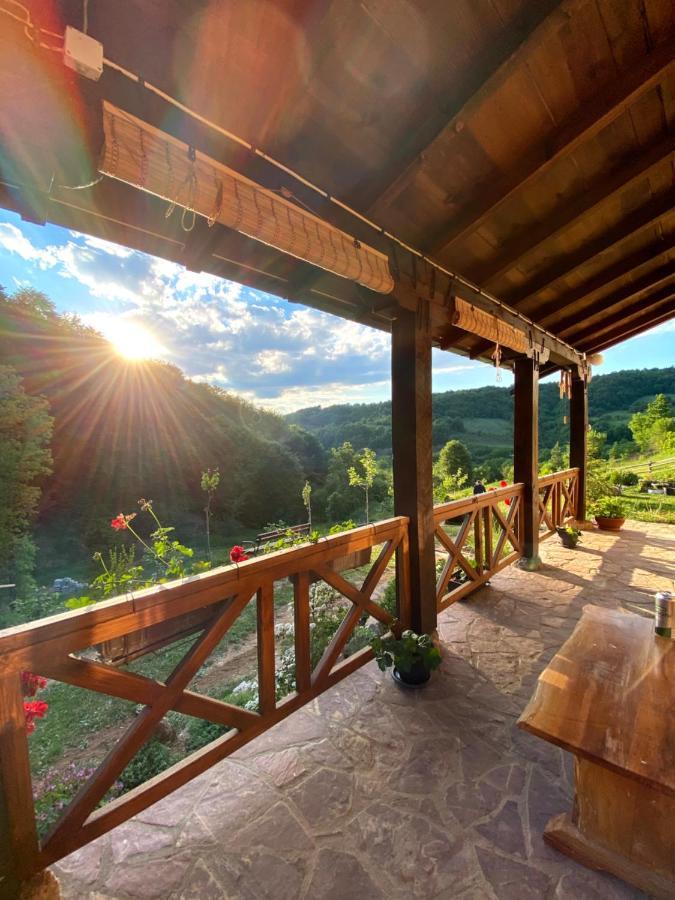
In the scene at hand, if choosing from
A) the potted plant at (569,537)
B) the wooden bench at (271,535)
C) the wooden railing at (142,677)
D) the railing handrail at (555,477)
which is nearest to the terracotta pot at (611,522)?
the railing handrail at (555,477)

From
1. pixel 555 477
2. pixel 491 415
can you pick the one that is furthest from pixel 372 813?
pixel 491 415

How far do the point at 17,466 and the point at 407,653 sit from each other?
6.90 m

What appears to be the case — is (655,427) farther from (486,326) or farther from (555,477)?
(486,326)

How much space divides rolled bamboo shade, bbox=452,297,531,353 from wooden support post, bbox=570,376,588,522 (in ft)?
9.44

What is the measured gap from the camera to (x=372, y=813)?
145 centimetres

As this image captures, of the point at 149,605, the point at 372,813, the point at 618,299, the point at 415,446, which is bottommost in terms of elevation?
the point at 372,813

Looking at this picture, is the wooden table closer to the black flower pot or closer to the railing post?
the black flower pot

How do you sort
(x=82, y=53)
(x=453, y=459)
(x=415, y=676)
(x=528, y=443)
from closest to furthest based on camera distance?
(x=82, y=53) < (x=415, y=676) < (x=528, y=443) < (x=453, y=459)

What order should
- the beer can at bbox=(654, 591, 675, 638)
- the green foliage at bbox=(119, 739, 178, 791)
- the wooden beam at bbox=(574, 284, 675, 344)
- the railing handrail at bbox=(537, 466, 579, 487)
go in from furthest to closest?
the railing handrail at bbox=(537, 466, 579, 487)
the wooden beam at bbox=(574, 284, 675, 344)
the green foliage at bbox=(119, 739, 178, 791)
the beer can at bbox=(654, 591, 675, 638)

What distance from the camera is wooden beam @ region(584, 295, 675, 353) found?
14.7ft

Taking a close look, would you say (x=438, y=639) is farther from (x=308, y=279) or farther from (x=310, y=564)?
(x=308, y=279)

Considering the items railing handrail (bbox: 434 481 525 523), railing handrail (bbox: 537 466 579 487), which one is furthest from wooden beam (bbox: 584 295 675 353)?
railing handrail (bbox: 434 481 525 523)

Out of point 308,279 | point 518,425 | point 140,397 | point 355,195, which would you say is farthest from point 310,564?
point 140,397

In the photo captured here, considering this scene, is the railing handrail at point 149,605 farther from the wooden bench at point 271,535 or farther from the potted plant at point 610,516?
the potted plant at point 610,516
